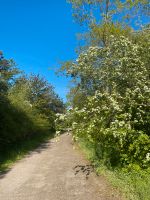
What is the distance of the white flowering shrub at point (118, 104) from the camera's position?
14.9 metres

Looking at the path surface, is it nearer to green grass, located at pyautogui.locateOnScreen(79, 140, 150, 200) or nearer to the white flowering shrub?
green grass, located at pyautogui.locateOnScreen(79, 140, 150, 200)

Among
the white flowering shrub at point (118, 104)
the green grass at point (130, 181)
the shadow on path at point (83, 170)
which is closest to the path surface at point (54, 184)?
the shadow on path at point (83, 170)

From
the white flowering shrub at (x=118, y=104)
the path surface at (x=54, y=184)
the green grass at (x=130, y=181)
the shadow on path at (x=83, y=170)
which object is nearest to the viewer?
the green grass at (x=130, y=181)

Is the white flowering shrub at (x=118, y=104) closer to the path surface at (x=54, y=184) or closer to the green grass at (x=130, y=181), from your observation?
the green grass at (x=130, y=181)

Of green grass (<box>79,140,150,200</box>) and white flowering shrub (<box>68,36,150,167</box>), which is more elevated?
white flowering shrub (<box>68,36,150,167</box>)

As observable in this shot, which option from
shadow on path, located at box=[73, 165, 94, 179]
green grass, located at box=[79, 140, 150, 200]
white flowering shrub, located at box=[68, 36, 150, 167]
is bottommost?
green grass, located at box=[79, 140, 150, 200]

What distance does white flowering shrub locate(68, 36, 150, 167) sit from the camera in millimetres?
14867

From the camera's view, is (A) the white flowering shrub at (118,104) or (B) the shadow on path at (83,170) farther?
(B) the shadow on path at (83,170)

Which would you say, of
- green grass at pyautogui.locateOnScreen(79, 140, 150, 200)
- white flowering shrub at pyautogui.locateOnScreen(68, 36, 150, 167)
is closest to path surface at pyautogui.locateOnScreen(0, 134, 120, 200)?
green grass at pyautogui.locateOnScreen(79, 140, 150, 200)

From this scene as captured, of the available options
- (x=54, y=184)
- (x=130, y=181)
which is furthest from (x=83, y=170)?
(x=130, y=181)

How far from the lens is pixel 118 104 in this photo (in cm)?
1567

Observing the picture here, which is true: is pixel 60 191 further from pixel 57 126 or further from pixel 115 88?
pixel 115 88

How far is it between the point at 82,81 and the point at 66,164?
16.8 ft

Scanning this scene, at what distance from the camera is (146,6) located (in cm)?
2305
